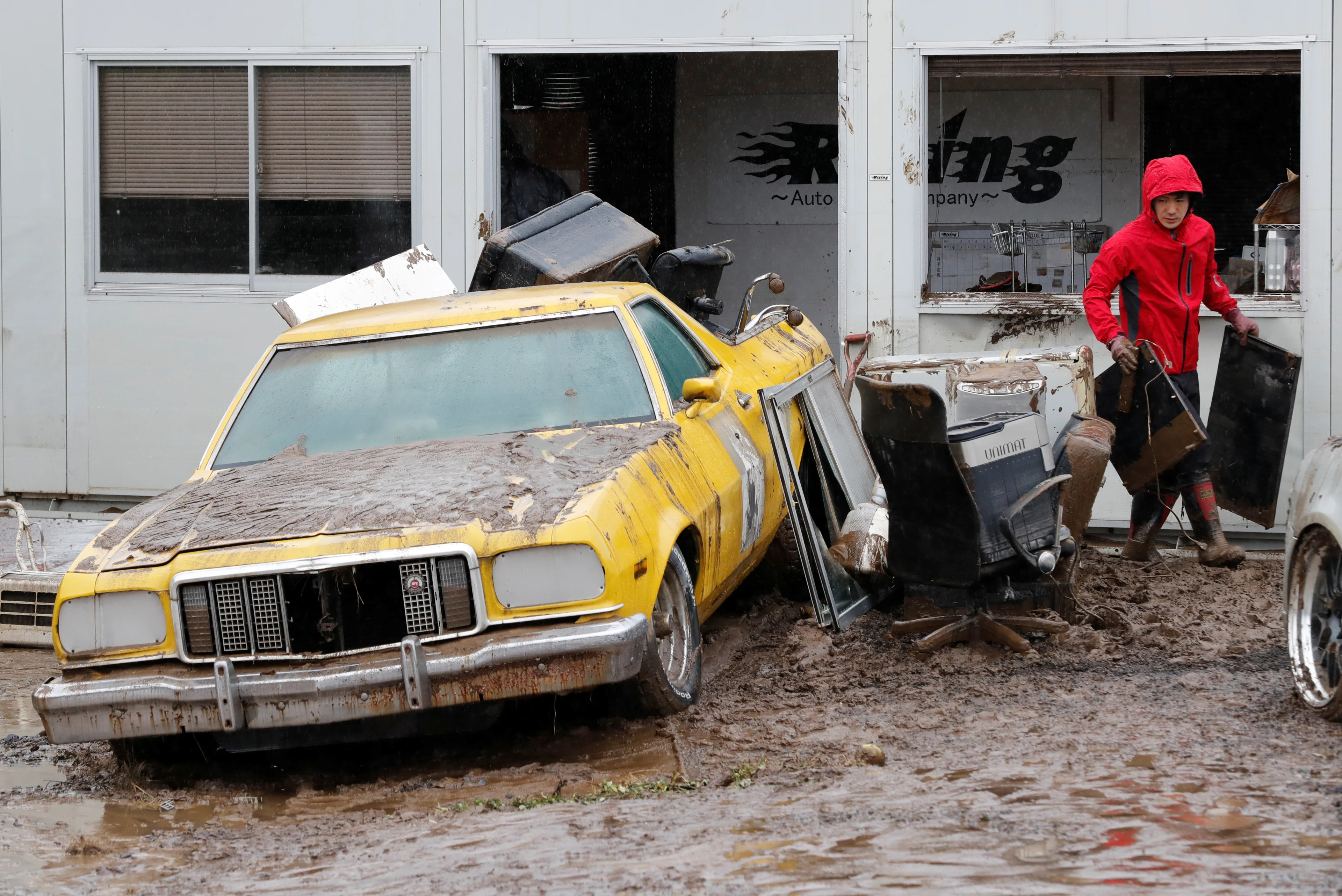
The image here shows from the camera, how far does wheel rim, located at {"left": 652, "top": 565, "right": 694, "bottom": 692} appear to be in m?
5.05

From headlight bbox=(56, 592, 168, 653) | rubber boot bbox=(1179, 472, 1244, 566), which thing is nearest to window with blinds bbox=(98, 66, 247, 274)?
headlight bbox=(56, 592, 168, 653)

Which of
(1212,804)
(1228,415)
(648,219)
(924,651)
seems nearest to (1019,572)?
(924,651)

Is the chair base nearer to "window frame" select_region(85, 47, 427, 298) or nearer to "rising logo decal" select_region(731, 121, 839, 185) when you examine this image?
"window frame" select_region(85, 47, 427, 298)

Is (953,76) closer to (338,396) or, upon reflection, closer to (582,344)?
(582,344)

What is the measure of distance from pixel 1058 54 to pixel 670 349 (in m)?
3.62

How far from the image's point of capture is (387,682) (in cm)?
447

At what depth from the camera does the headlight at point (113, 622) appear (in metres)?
4.67

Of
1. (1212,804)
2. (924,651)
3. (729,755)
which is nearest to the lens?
(1212,804)

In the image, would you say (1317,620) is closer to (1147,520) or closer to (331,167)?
(1147,520)

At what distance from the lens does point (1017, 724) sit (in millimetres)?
4719

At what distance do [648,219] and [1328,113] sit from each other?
589cm

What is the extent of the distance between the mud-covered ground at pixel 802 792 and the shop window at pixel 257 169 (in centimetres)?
392

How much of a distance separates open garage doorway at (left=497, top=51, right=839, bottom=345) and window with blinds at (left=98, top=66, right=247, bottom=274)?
2933 mm

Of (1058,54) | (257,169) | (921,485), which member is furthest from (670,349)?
(257,169)
